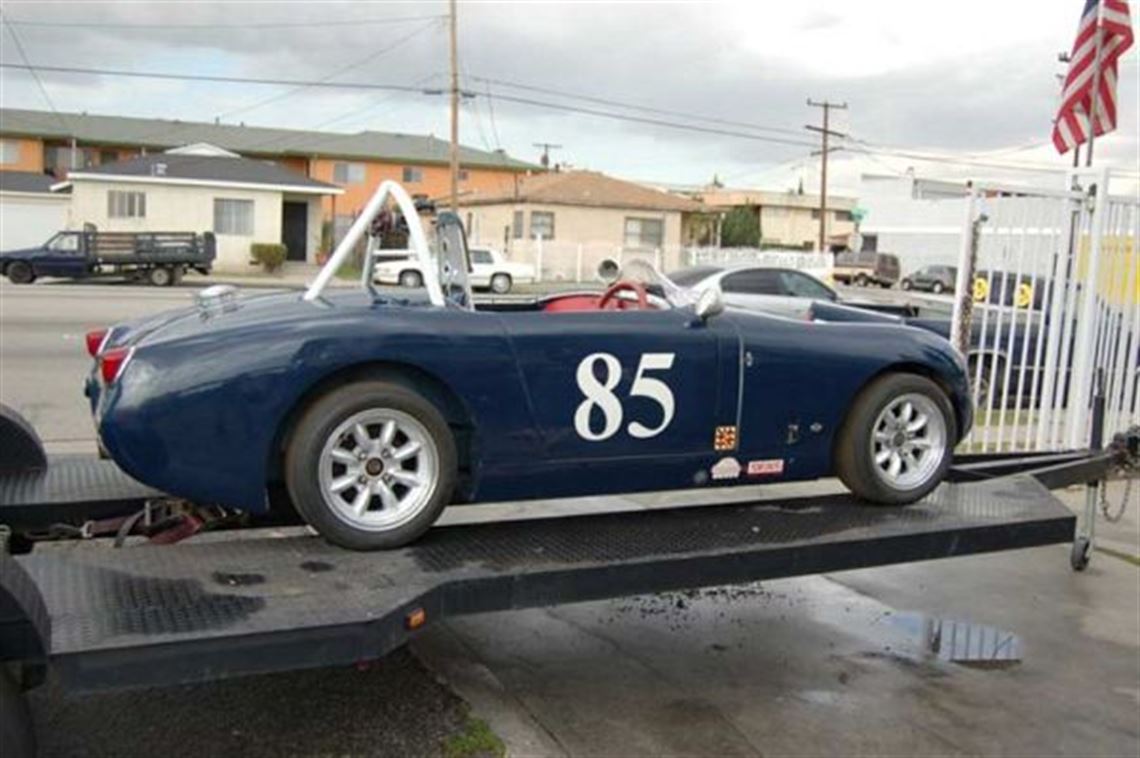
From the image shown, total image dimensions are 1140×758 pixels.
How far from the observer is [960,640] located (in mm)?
5504

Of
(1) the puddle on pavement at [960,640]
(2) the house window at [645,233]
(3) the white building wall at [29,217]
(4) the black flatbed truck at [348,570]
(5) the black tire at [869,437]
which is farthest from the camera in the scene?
(2) the house window at [645,233]

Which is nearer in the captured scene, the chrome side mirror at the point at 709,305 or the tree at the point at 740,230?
the chrome side mirror at the point at 709,305

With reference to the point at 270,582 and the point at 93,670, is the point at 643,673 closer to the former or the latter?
the point at 270,582

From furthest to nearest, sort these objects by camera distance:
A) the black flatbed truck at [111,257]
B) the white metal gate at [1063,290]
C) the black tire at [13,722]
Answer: the black flatbed truck at [111,257], the white metal gate at [1063,290], the black tire at [13,722]

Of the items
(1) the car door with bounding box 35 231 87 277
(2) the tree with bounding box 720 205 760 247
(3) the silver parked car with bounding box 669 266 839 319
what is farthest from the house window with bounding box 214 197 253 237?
(2) the tree with bounding box 720 205 760 247

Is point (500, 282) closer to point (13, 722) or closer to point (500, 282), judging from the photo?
point (500, 282)

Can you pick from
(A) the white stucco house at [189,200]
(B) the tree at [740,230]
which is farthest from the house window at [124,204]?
(B) the tree at [740,230]

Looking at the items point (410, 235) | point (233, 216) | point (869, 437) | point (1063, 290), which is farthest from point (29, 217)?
point (869, 437)

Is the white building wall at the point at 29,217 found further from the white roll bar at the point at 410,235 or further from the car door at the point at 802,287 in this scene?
the white roll bar at the point at 410,235

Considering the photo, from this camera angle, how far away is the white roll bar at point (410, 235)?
417 cm

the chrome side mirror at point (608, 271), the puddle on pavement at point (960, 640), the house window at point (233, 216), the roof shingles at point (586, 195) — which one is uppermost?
the roof shingles at point (586, 195)

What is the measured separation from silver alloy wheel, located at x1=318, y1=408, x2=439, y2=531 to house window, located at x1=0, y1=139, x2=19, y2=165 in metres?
67.4

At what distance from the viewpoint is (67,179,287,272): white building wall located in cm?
4425

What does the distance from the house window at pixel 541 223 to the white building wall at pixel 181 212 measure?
11392 mm
